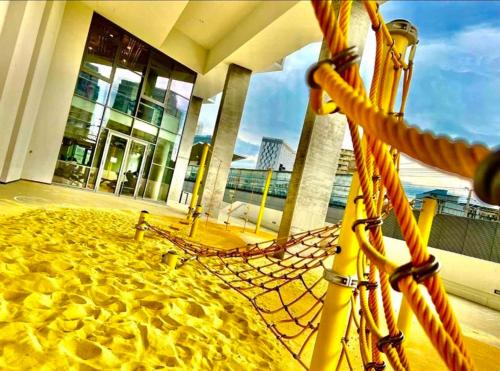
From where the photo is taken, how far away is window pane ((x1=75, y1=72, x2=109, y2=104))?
8.22 metres

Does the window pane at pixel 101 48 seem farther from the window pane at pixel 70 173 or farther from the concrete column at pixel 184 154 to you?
the concrete column at pixel 184 154

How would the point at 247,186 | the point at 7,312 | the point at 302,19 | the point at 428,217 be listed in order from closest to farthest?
1. the point at 7,312
2. the point at 428,217
3. the point at 302,19
4. the point at 247,186

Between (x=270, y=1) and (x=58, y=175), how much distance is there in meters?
7.17

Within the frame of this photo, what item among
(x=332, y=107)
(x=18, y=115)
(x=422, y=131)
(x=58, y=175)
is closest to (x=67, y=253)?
(x=332, y=107)

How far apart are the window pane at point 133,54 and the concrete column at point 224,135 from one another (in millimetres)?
2760

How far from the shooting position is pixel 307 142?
5.59 metres

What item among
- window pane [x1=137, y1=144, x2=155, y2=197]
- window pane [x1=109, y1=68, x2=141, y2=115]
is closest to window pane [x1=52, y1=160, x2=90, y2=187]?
window pane [x1=137, y1=144, x2=155, y2=197]

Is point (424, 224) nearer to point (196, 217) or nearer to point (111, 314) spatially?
point (111, 314)

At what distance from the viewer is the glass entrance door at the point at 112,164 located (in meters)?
9.10

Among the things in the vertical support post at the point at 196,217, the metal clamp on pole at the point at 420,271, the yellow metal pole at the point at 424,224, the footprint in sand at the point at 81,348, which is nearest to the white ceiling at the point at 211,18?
the vertical support post at the point at 196,217

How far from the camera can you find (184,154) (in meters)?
12.3

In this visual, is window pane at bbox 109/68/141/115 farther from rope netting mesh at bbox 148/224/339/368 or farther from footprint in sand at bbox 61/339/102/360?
footprint in sand at bbox 61/339/102/360

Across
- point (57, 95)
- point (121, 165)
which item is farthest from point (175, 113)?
point (57, 95)

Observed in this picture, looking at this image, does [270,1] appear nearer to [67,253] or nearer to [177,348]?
[67,253]
